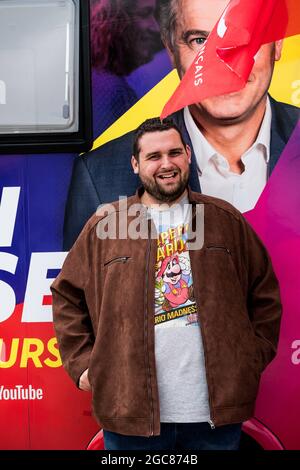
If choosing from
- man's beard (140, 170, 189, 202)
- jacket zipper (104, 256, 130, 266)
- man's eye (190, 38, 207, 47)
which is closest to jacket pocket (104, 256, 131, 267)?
jacket zipper (104, 256, 130, 266)

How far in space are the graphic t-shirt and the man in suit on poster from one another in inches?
17.6

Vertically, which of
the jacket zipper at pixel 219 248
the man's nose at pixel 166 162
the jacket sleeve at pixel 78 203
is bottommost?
the jacket zipper at pixel 219 248

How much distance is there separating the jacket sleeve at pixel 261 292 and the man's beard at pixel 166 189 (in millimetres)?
301

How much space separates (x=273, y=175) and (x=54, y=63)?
101 centimetres

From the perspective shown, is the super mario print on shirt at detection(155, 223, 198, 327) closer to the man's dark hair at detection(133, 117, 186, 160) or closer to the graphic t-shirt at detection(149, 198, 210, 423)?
the graphic t-shirt at detection(149, 198, 210, 423)

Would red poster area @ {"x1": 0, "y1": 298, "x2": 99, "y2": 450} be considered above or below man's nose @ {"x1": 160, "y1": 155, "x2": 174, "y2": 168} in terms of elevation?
below

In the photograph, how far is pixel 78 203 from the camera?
2689mm

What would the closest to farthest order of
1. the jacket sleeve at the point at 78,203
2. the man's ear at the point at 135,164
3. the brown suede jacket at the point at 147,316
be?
the brown suede jacket at the point at 147,316 < the man's ear at the point at 135,164 < the jacket sleeve at the point at 78,203

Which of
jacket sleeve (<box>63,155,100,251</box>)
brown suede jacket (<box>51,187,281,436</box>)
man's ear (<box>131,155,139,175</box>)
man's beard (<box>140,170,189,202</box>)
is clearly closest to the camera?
brown suede jacket (<box>51,187,281,436</box>)

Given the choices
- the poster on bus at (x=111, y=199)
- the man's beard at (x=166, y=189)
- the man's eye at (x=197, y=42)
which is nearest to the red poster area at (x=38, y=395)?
the poster on bus at (x=111, y=199)

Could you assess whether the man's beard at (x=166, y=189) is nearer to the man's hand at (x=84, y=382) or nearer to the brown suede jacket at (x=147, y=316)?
the brown suede jacket at (x=147, y=316)

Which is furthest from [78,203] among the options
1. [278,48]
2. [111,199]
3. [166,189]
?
[278,48]

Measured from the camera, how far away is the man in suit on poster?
2617 mm

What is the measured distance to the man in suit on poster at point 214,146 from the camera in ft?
8.59
